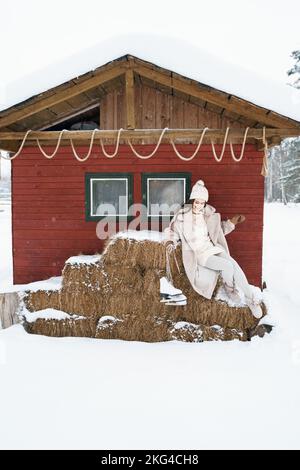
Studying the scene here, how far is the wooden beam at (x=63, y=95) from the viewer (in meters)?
5.23

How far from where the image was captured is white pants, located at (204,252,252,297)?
5.00m

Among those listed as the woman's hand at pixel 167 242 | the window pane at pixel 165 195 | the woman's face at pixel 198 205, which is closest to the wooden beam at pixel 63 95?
the window pane at pixel 165 195

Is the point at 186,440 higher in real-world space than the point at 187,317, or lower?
lower

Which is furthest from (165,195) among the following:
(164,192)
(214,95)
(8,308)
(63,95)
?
(8,308)

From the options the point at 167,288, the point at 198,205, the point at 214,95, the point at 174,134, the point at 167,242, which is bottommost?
the point at 167,288

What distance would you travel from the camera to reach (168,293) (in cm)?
496

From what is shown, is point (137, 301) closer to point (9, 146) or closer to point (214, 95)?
point (214, 95)

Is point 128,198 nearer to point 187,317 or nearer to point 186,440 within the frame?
point 187,317

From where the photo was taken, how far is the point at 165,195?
21.7 ft

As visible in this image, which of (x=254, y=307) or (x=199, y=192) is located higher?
(x=199, y=192)

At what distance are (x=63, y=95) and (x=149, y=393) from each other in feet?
13.9

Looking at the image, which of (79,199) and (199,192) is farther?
(79,199)
